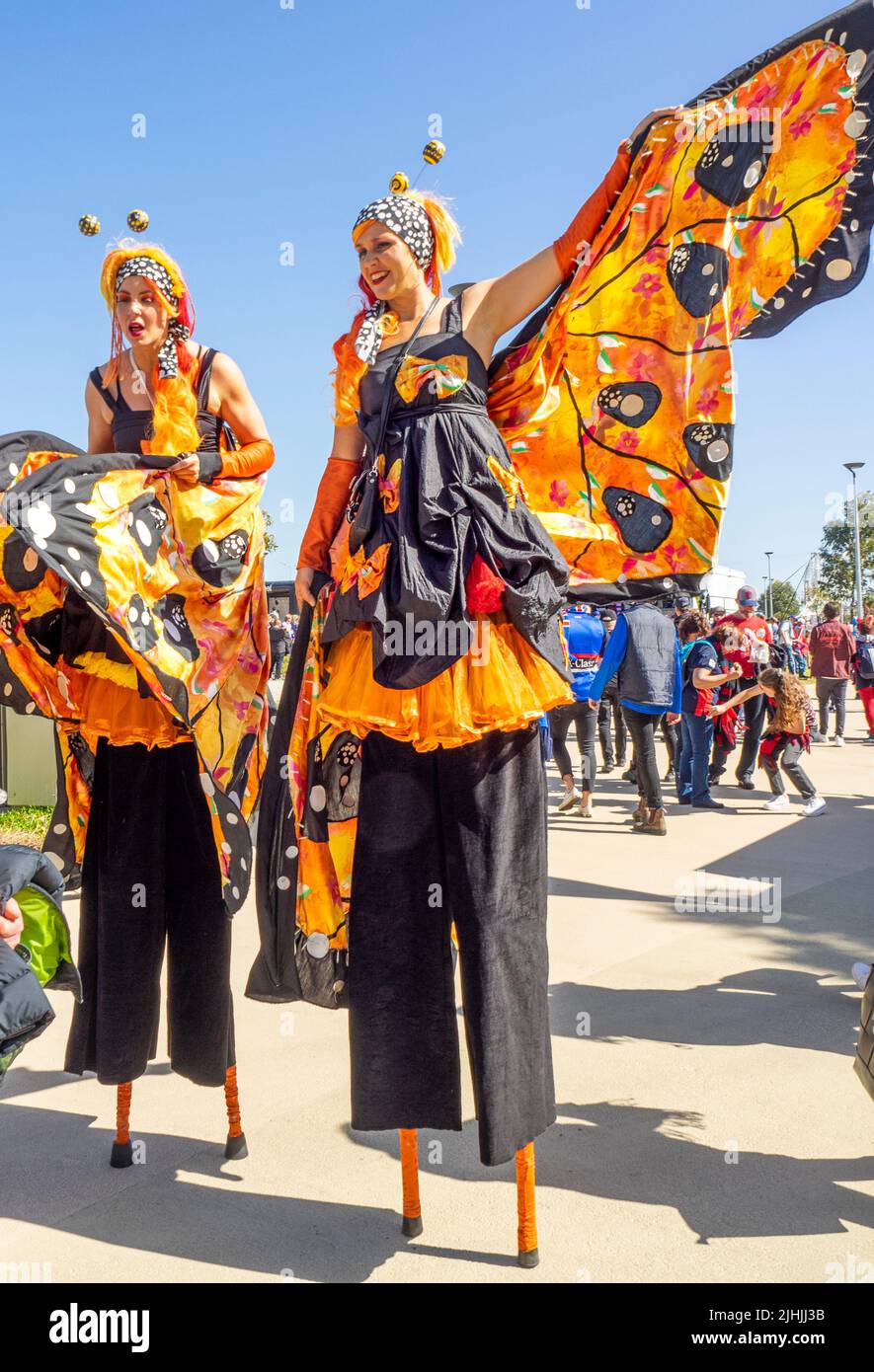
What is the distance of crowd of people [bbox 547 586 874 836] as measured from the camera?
734 centimetres

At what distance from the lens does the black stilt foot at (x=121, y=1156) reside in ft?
8.57

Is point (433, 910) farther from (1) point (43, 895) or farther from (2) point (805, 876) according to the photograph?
(2) point (805, 876)

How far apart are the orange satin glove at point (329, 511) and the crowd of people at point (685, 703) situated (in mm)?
3905

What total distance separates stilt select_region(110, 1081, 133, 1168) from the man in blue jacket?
4995 millimetres

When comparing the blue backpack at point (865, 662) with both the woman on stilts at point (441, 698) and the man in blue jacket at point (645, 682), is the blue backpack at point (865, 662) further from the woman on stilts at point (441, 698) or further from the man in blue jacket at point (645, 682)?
the woman on stilts at point (441, 698)

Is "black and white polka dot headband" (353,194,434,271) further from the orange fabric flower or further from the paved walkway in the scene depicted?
the paved walkway

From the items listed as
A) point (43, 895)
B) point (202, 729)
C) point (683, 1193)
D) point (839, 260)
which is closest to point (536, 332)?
point (839, 260)

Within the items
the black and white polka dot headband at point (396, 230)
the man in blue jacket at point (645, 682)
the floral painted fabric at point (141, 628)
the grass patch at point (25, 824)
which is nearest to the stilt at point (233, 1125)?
the floral painted fabric at point (141, 628)

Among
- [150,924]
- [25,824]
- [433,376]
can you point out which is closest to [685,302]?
[433,376]

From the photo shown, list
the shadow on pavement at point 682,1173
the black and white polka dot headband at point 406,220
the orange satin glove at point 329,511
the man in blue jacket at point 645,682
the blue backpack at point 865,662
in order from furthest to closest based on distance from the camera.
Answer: the blue backpack at point 865,662 < the man in blue jacket at point 645,682 < the orange satin glove at point 329,511 < the black and white polka dot headband at point 406,220 < the shadow on pavement at point 682,1173

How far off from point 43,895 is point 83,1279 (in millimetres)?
807

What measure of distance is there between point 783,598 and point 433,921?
74686 millimetres

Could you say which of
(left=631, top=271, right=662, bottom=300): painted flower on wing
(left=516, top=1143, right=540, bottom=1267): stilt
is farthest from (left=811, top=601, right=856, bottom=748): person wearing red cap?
(left=516, top=1143, right=540, bottom=1267): stilt

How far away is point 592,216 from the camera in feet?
7.56
